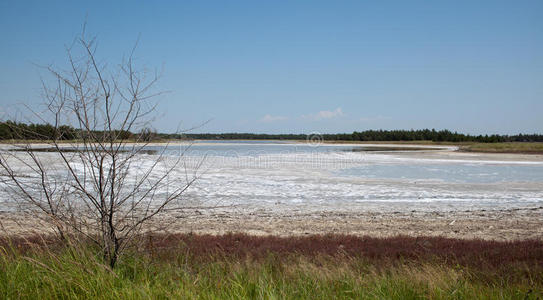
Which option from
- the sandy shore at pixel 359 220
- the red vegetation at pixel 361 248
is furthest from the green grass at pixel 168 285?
the sandy shore at pixel 359 220

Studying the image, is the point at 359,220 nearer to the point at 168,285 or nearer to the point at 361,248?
the point at 361,248

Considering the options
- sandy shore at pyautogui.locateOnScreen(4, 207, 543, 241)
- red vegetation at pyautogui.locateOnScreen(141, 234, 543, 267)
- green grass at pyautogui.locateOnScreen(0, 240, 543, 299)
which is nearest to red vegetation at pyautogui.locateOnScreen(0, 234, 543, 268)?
red vegetation at pyautogui.locateOnScreen(141, 234, 543, 267)

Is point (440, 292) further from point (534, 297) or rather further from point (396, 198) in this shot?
point (396, 198)

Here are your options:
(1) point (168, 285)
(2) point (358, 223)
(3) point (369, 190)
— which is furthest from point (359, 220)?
(1) point (168, 285)

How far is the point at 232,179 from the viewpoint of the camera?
72.7 feet

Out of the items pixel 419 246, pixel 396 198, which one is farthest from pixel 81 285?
pixel 396 198

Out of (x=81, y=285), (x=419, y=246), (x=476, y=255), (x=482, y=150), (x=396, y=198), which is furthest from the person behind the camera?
(x=482, y=150)

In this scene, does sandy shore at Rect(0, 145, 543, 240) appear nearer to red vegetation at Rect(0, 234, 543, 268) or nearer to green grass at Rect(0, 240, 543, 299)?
red vegetation at Rect(0, 234, 543, 268)

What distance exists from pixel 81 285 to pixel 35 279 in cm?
69

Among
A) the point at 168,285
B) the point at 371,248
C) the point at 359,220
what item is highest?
the point at 168,285

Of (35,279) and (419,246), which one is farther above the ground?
(35,279)

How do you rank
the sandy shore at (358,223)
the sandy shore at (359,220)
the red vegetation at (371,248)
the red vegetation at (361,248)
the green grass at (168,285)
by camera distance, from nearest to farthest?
the green grass at (168,285)
the red vegetation at (361,248)
the red vegetation at (371,248)
the sandy shore at (358,223)
the sandy shore at (359,220)

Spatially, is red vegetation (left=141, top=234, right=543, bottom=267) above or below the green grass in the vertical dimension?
below

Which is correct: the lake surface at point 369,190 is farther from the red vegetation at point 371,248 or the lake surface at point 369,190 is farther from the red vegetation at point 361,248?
the red vegetation at point 361,248
